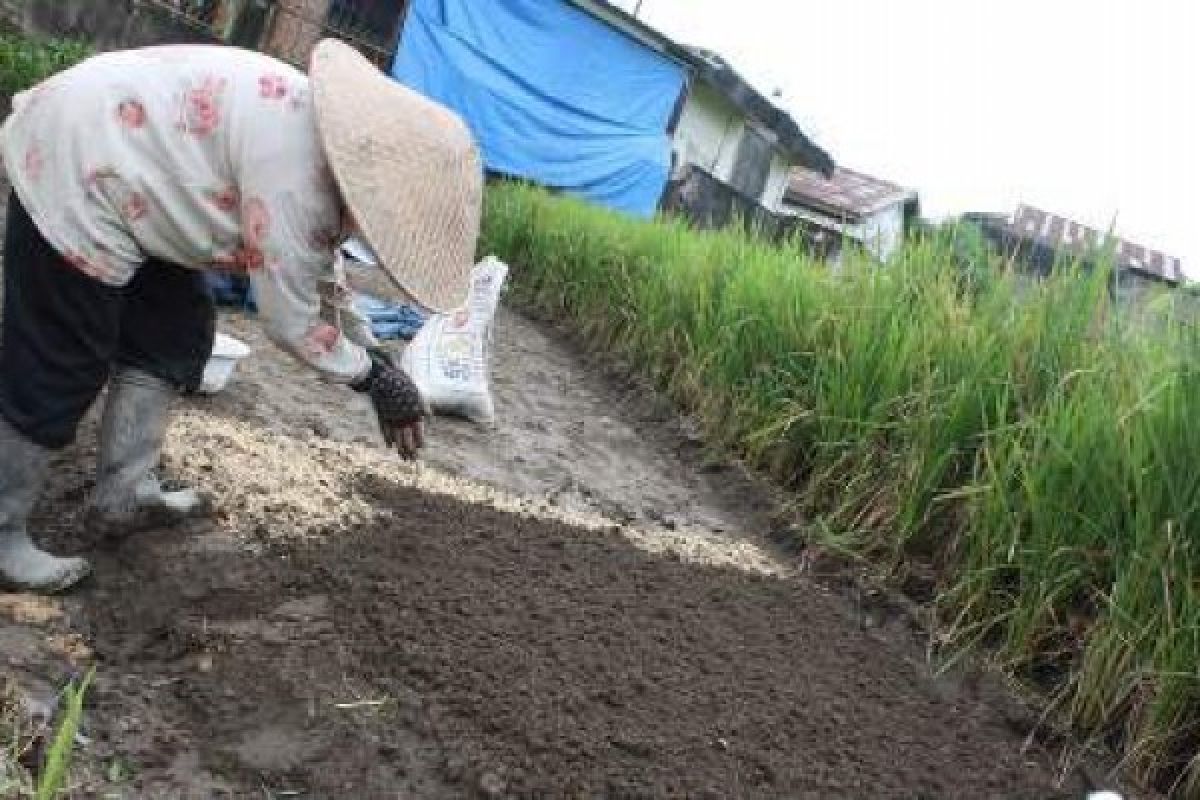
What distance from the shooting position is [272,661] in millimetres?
2037

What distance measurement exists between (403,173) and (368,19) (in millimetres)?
11010

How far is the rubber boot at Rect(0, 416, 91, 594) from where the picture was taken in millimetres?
2094

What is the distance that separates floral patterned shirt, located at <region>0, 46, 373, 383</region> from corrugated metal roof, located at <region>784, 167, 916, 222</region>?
18.0 m

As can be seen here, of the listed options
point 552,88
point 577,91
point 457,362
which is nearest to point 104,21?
point 552,88

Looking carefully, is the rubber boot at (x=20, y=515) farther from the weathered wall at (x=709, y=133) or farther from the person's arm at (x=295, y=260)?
the weathered wall at (x=709, y=133)

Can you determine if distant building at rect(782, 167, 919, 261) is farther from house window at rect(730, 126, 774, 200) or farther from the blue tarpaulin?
the blue tarpaulin

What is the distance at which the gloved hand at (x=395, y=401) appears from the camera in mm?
2298

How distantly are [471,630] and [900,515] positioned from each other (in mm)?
1581

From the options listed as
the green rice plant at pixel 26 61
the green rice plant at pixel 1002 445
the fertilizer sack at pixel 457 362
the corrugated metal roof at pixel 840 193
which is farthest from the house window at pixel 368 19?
the corrugated metal roof at pixel 840 193

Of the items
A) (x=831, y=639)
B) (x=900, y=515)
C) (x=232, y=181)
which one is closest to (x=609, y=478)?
(x=900, y=515)

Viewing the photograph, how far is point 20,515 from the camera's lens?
2145mm

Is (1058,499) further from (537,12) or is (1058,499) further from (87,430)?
(537,12)

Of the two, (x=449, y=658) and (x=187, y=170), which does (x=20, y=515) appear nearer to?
(x=187, y=170)

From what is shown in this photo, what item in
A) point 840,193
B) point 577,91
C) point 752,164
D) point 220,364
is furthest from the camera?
point 840,193
